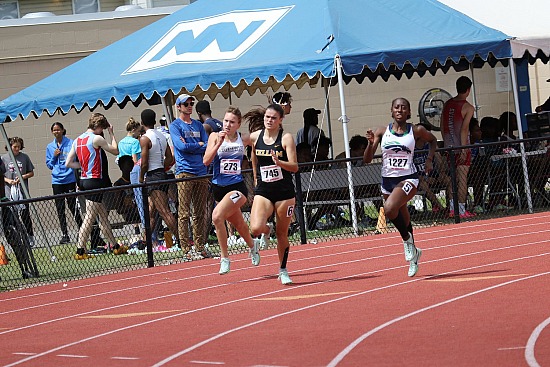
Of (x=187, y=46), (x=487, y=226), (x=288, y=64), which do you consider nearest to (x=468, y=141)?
(x=487, y=226)

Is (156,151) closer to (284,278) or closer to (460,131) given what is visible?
(460,131)

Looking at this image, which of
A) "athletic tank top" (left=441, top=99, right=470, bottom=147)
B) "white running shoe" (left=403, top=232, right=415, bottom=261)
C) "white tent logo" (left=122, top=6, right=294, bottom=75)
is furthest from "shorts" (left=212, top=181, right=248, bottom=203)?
"athletic tank top" (left=441, top=99, right=470, bottom=147)

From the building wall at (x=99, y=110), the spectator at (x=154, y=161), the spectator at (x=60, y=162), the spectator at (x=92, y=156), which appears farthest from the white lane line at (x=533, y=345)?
the building wall at (x=99, y=110)

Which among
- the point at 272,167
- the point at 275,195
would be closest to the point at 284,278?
the point at 275,195

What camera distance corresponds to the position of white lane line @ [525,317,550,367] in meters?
7.58

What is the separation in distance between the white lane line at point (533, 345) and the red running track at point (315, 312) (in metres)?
0.01

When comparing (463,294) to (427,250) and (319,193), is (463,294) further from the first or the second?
(319,193)

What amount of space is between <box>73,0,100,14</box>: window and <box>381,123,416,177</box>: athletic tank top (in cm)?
1963

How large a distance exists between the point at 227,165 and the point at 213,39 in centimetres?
625

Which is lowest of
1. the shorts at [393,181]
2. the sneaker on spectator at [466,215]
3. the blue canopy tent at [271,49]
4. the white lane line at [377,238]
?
the white lane line at [377,238]

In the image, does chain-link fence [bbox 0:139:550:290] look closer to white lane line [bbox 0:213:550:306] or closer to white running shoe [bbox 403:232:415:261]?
white lane line [bbox 0:213:550:306]

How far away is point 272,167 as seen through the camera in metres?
13.1

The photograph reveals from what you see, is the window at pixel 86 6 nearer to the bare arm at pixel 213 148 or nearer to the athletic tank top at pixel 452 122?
the athletic tank top at pixel 452 122

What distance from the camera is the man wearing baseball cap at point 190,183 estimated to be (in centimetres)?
1738
